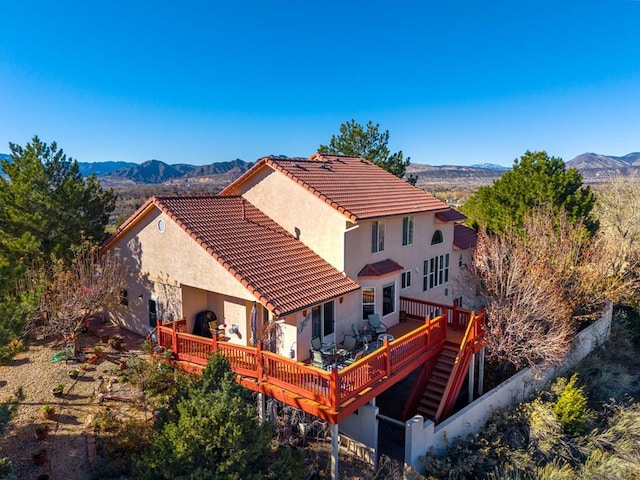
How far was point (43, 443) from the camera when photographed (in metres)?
12.5

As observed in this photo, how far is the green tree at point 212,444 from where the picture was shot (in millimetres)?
10102

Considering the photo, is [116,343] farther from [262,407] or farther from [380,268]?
[380,268]

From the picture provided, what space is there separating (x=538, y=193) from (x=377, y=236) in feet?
51.1

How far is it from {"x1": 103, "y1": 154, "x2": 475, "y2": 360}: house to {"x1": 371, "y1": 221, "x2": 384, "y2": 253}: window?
0.16ft

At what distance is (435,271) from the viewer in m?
24.1

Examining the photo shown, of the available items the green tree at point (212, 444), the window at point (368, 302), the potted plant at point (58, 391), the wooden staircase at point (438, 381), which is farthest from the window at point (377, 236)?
the potted plant at point (58, 391)

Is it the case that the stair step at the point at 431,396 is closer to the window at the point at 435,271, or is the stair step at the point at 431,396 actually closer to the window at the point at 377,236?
the window at the point at 377,236

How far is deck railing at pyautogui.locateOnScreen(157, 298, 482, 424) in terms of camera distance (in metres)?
12.6

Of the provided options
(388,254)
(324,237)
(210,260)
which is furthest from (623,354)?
(210,260)

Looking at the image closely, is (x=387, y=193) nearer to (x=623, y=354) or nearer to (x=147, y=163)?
(x=623, y=354)

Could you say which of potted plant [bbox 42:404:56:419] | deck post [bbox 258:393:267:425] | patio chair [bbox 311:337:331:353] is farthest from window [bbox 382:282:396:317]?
potted plant [bbox 42:404:56:419]

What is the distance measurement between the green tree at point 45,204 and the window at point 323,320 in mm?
11605

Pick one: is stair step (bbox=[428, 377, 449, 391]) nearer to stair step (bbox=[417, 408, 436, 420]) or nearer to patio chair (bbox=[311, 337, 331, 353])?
stair step (bbox=[417, 408, 436, 420])

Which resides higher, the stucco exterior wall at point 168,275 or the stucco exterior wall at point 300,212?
the stucco exterior wall at point 300,212
